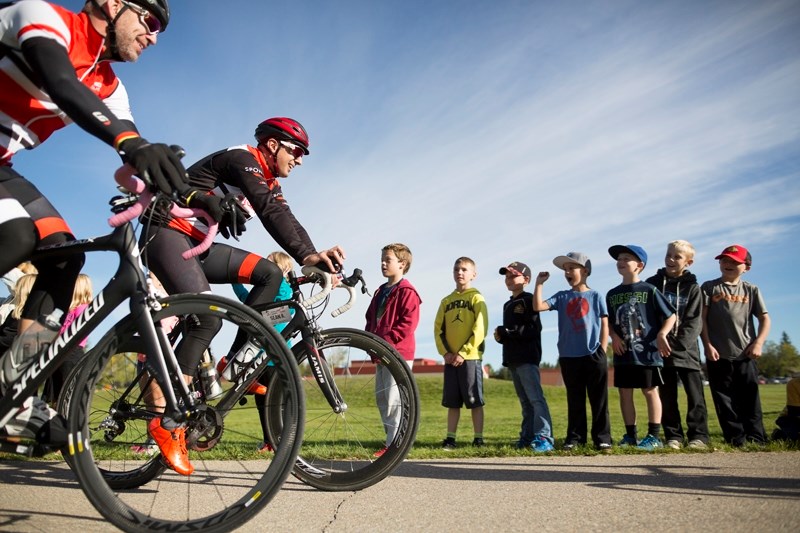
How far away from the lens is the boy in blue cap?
21.4ft

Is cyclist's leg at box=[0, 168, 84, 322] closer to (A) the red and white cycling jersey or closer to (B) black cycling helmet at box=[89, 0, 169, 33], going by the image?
(A) the red and white cycling jersey

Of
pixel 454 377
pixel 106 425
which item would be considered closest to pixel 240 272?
pixel 106 425

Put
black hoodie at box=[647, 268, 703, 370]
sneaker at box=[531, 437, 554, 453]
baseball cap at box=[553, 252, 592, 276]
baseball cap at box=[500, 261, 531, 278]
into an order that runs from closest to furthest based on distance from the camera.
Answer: sneaker at box=[531, 437, 554, 453] → black hoodie at box=[647, 268, 703, 370] → baseball cap at box=[553, 252, 592, 276] → baseball cap at box=[500, 261, 531, 278]

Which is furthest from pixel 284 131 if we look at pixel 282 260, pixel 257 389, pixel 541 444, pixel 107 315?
pixel 541 444

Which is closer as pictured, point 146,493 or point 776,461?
point 146,493

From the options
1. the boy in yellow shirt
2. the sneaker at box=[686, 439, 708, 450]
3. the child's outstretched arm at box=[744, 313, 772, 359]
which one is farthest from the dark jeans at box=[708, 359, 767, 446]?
the boy in yellow shirt

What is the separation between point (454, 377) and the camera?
7.46 meters

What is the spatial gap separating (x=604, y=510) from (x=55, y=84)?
310 centimetres

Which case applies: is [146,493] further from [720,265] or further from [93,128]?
[720,265]

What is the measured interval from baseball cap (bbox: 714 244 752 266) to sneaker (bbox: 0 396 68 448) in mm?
6915

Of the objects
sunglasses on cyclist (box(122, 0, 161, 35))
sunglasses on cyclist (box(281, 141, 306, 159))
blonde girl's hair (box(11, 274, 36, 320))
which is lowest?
blonde girl's hair (box(11, 274, 36, 320))

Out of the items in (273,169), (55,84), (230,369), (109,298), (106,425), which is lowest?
(106,425)

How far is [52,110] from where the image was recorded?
2.77 metres

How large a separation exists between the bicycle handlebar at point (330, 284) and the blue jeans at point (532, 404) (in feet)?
11.6
